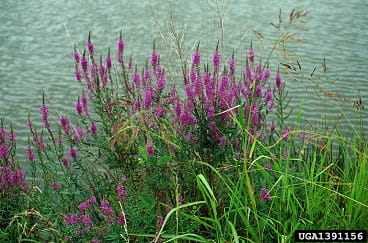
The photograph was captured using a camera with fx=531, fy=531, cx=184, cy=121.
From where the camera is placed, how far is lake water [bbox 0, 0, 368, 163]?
512cm

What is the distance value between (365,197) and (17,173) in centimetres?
157

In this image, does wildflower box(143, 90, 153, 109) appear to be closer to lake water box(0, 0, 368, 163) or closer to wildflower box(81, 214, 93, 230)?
wildflower box(81, 214, 93, 230)

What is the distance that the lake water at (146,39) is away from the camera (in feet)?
16.8

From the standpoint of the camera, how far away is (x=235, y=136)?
2445 mm

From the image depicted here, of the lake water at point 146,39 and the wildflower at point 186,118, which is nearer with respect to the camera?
the wildflower at point 186,118

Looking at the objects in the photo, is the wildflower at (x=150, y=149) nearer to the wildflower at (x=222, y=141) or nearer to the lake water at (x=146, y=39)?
the wildflower at (x=222, y=141)

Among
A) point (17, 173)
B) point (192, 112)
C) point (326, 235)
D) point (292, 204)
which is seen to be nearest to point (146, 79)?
point (192, 112)

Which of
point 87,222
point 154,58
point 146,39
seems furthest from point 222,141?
point 146,39

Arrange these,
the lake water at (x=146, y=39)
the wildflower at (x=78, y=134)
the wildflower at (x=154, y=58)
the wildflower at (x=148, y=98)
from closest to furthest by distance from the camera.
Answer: the wildflower at (x=148, y=98) < the wildflower at (x=154, y=58) < the wildflower at (x=78, y=134) < the lake water at (x=146, y=39)

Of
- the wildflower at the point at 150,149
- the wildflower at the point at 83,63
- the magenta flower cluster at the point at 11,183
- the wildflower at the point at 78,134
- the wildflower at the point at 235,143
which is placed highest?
the wildflower at the point at 83,63

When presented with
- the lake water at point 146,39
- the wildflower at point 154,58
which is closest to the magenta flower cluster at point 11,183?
the wildflower at point 154,58

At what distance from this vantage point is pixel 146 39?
6.96 meters

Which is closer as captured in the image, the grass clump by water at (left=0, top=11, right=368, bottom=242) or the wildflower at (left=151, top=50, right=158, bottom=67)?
the grass clump by water at (left=0, top=11, right=368, bottom=242)

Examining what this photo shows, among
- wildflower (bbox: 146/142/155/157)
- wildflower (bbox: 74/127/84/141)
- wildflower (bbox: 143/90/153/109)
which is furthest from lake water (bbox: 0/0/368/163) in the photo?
wildflower (bbox: 146/142/155/157)
